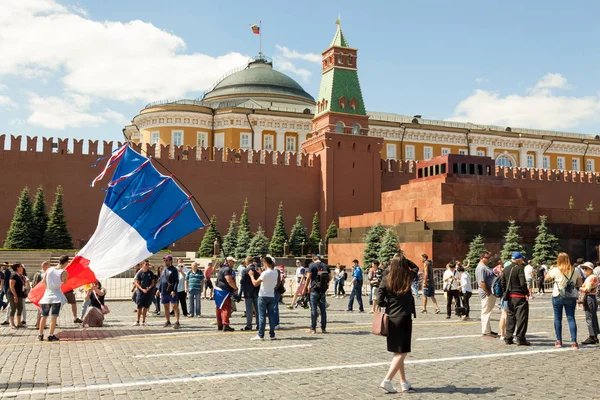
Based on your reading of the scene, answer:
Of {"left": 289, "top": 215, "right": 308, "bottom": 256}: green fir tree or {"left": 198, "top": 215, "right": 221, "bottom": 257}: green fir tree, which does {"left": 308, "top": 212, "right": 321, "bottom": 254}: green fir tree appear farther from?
{"left": 198, "top": 215, "right": 221, "bottom": 257}: green fir tree

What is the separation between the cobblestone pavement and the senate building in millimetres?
28434

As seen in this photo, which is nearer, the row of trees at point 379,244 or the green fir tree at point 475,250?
the green fir tree at point 475,250

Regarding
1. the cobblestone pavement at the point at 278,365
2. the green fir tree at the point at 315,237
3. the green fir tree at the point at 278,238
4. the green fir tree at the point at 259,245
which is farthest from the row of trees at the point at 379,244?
the cobblestone pavement at the point at 278,365

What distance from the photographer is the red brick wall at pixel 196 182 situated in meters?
32.5

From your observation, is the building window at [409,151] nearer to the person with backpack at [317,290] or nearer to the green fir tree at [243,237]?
the green fir tree at [243,237]

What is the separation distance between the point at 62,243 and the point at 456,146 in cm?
3393

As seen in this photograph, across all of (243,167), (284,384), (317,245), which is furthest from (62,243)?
(284,384)

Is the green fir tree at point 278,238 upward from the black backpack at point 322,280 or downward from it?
upward

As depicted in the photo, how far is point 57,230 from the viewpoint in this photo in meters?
30.5

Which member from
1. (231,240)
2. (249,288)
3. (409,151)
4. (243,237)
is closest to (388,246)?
(243,237)

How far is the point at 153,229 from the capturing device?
435 inches

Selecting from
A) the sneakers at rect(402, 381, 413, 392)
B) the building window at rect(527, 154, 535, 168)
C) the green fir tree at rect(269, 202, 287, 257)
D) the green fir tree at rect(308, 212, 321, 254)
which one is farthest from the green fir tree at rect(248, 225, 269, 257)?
the building window at rect(527, 154, 535, 168)

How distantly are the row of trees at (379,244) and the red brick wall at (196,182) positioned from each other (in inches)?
438

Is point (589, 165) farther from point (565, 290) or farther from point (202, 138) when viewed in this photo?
point (565, 290)
